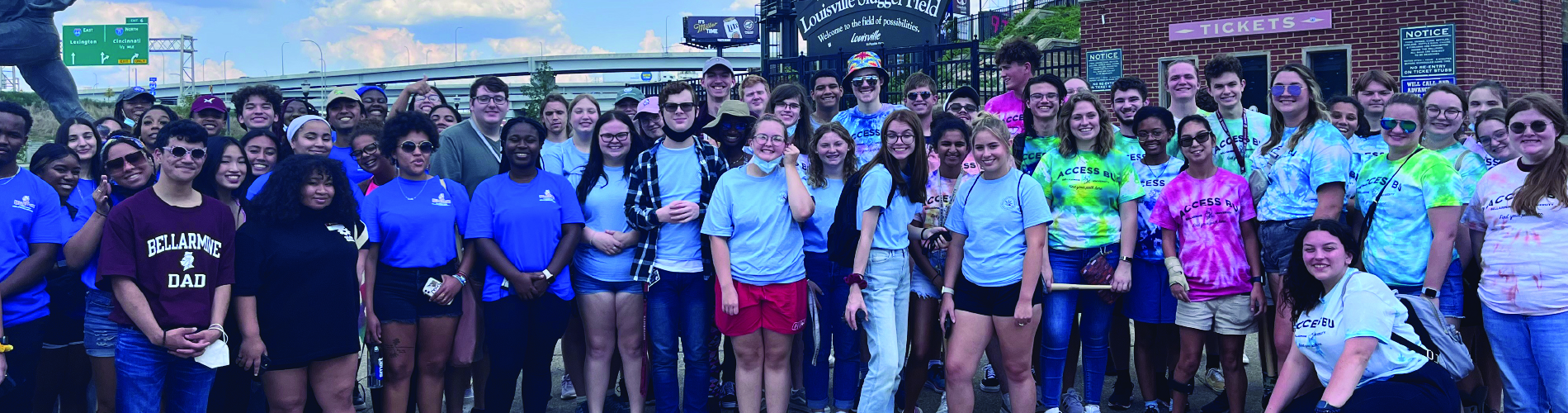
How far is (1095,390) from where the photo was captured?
16.9 ft

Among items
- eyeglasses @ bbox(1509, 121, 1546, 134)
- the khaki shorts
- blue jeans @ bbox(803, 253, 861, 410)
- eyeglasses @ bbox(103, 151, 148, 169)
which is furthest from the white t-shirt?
eyeglasses @ bbox(103, 151, 148, 169)

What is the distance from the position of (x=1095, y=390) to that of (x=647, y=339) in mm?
2233

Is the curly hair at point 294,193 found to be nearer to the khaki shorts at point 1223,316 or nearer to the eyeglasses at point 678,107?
the eyeglasses at point 678,107

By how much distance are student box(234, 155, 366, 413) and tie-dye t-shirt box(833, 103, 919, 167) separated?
8.99ft

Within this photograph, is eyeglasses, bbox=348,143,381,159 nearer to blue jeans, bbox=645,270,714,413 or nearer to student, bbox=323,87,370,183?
student, bbox=323,87,370,183

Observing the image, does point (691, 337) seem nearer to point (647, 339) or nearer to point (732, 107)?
point (647, 339)

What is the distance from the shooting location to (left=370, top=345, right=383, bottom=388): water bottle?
4.64 metres

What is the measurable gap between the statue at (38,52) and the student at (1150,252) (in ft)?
44.7

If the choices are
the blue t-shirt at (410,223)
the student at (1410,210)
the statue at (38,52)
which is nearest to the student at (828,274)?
the blue t-shirt at (410,223)

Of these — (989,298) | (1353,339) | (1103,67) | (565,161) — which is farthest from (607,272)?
(1103,67)

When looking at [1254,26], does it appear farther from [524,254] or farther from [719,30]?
[719,30]

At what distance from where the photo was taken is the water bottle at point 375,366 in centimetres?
464

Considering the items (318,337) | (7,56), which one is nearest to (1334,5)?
(318,337)

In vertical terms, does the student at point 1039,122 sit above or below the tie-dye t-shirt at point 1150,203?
above
